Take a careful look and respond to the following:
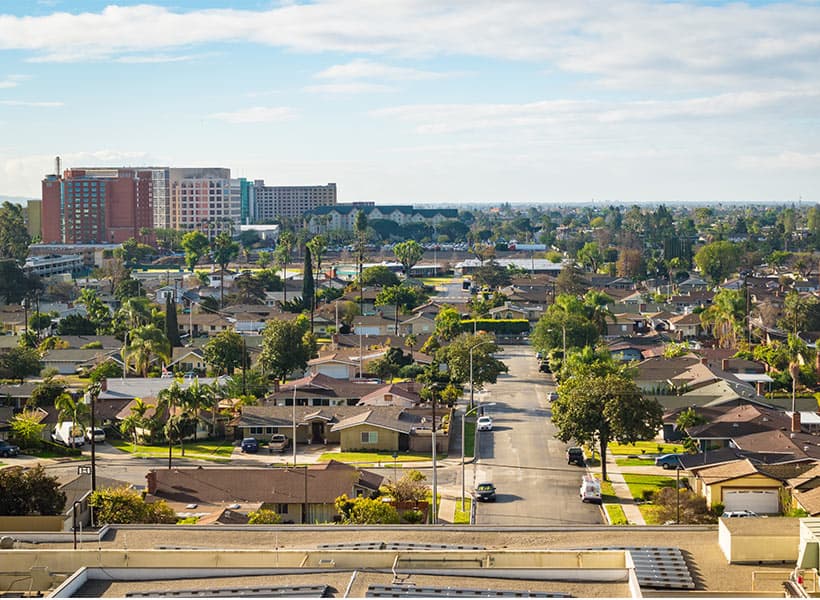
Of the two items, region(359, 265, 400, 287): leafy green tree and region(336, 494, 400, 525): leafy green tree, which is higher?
region(359, 265, 400, 287): leafy green tree

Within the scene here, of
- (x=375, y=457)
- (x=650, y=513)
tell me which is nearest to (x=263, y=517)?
(x=650, y=513)

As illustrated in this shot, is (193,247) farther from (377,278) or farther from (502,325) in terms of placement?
(502,325)

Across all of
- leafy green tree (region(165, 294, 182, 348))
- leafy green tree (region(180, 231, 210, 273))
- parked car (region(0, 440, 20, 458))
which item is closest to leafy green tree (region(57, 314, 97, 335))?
leafy green tree (region(165, 294, 182, 348))

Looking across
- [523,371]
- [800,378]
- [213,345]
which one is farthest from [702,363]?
[213,345]

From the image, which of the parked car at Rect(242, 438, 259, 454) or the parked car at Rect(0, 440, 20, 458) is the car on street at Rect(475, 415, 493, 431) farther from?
the parked car at Rect(0, 440, 20, 458)

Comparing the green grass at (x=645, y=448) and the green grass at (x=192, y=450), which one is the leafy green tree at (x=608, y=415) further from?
the green grass at (x=192, y=450)

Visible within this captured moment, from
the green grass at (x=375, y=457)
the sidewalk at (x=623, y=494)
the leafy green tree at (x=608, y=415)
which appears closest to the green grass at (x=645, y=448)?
A: the sidewalk at (x=623, y=494)
